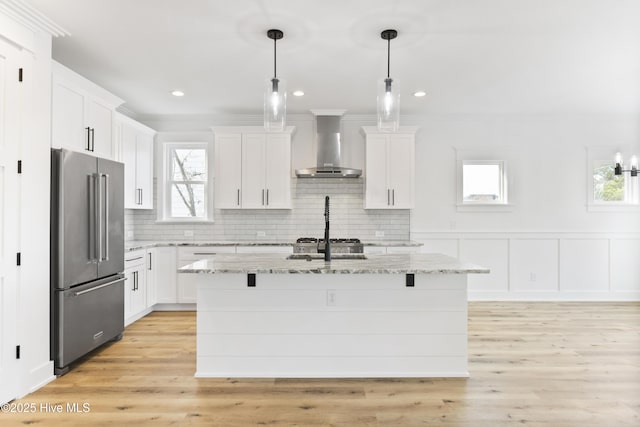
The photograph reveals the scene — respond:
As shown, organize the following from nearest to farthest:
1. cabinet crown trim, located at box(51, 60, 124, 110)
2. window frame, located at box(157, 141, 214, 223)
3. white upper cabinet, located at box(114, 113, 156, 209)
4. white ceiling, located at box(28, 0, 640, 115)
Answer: white ceiling, located at box(28, 0, 640, 115) < cabinet crown trim, located at box(51, 60, 124, 110) < white upper cabinet, located at box(114, 113, 156, 209) < window frame, located at box(157, 141, 214, 223)

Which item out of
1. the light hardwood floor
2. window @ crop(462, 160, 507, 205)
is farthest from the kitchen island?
window @ crop(462, 160, 507, 205)

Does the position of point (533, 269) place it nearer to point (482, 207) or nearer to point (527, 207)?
point (527, 207)

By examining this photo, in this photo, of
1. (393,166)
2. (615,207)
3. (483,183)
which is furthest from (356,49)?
(615,207)

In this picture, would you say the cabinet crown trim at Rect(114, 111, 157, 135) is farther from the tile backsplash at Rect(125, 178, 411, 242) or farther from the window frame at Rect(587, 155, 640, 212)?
the window frame at Rect(587, 155, 640, 212)

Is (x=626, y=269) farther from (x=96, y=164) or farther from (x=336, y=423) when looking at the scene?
(x=96, y=164)

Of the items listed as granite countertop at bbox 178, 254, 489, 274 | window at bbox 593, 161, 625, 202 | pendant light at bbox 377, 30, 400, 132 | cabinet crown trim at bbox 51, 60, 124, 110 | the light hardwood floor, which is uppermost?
cabinet crown trim at bbox 51, 60, 124, 110

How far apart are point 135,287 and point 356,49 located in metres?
3.53

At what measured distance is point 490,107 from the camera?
5359 millimetres

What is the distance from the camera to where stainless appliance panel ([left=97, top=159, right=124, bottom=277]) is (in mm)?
3467

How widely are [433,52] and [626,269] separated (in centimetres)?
465

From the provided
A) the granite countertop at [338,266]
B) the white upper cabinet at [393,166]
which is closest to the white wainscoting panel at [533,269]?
the white upper cabinet at [393,166]

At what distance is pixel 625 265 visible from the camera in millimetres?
5727

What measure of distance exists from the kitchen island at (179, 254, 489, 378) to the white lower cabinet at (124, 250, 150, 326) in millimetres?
1827

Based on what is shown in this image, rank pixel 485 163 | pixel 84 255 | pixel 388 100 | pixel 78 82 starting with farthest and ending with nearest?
pixel 485 163
pixel 78 82
pixel 84 255
pixel 388 100
